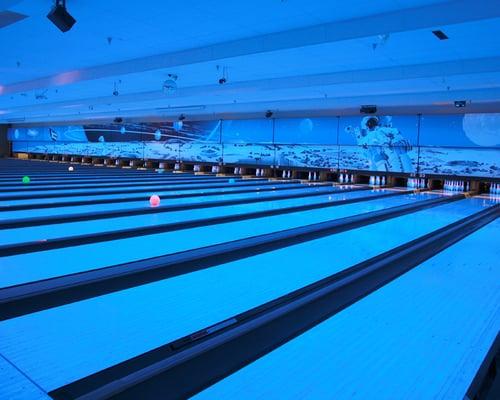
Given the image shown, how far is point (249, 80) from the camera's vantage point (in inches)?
307

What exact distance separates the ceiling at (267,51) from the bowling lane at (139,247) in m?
1.97

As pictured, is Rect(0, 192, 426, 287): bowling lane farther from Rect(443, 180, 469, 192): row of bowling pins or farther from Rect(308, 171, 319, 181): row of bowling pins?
Rect(308, 171, 319, 181): row of bowling pins

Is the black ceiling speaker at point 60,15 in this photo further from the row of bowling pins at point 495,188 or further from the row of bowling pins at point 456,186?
the row of bowling pins at point 495,188

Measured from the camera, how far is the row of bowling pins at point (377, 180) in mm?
11070

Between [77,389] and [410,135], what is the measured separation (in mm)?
9885

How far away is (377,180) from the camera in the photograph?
11180 millimetres

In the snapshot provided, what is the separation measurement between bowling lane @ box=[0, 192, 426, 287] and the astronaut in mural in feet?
16.8

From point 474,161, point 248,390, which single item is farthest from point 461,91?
point 248,390

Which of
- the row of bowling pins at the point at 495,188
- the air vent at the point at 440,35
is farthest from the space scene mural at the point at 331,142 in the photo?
the air vent at the point at 440,35

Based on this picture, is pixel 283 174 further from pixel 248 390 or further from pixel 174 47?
pixel 248 390

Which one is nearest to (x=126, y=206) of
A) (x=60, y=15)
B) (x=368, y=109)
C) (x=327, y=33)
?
(x=60, y=15)

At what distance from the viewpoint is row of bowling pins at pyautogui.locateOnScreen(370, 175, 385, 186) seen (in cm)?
1107

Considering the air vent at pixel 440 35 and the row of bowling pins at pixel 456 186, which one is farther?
the row of bowling pins at pixel 456 186

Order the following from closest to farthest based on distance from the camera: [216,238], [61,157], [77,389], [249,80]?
[77,389] < [216,238] < [249,80] < [61,157]
